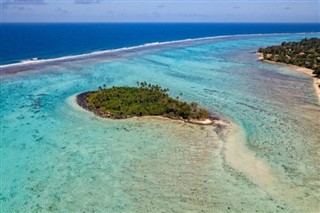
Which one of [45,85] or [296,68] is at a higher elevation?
[296,68]

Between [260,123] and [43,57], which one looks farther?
[43,57]

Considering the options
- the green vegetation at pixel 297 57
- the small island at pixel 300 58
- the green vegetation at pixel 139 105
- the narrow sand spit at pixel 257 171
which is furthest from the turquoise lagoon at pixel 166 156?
the green vegetation at pixel 297 57

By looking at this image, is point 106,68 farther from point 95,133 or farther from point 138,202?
point 138,202

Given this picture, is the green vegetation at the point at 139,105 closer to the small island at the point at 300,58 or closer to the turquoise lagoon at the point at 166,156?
the turquoise lagoon at the point at 166,156

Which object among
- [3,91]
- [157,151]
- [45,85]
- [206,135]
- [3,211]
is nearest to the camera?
[3,211]

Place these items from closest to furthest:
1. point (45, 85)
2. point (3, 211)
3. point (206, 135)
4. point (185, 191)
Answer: point (3, 211) → point (185, 191) → point (206, 135) → point (45, 85)

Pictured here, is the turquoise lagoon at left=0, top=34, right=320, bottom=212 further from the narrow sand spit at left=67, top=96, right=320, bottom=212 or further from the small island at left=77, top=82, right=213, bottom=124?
the small island at left=77, top=82, right=213, bottom=124

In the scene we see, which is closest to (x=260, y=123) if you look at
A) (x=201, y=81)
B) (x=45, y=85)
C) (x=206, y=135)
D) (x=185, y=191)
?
(x=206, y=135)

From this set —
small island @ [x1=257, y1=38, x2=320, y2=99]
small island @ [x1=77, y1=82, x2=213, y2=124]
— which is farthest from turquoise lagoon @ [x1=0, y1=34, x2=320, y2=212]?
small island @ [x1=257, y1=38, x2=320, y2=99]
